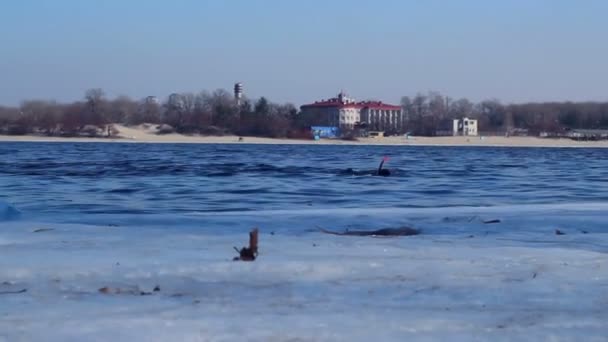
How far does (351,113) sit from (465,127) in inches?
877

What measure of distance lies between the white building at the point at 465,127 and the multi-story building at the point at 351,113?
32.0ft

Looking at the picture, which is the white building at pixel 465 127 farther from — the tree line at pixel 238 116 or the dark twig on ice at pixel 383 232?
the dark twig on ice at pixel 383 232

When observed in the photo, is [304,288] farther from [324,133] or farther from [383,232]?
[324,133]

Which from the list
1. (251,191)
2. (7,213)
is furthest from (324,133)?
(7,213)

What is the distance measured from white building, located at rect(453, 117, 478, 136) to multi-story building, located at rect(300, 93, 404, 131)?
9.76 metres

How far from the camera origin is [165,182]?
20156mm

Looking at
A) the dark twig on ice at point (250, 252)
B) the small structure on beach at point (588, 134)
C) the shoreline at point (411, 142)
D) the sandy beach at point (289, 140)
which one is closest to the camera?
the dark twig on ice at point (250, 252)

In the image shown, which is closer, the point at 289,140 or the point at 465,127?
the point at 289,140

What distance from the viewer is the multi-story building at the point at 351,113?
13875 centimetres

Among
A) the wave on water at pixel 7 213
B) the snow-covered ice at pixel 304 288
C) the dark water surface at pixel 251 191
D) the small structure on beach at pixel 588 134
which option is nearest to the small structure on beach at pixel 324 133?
the small structure on beach at pixel 588 134

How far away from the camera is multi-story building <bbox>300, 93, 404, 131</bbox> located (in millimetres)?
138750

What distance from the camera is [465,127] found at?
127500 mm

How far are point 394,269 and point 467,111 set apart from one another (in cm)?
14153

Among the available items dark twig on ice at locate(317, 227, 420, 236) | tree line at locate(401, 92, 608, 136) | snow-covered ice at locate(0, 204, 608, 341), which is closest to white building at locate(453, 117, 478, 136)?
tree line at locate(401, 92, 608, 136)
